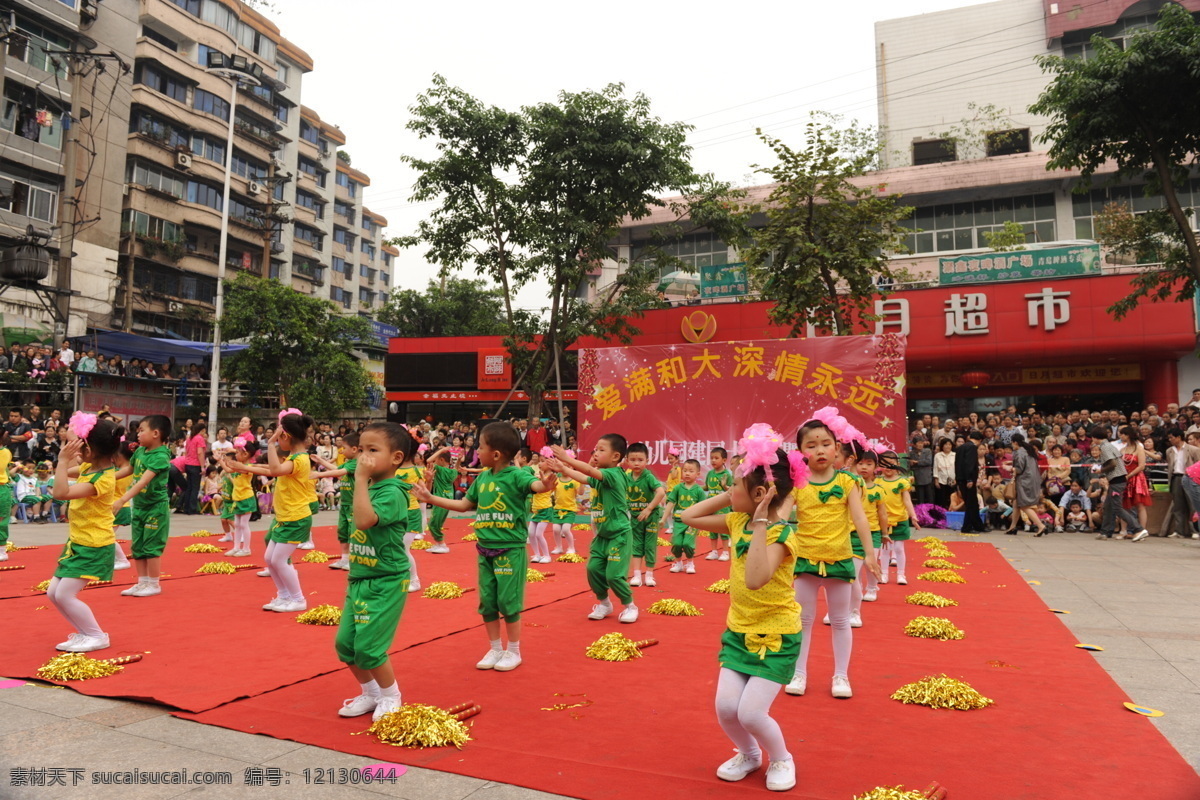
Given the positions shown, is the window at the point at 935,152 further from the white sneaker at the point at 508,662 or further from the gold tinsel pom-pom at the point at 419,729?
the gold tinsel pom-pom at the point at 419,729

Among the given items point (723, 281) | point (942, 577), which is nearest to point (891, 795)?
point (942, 577)

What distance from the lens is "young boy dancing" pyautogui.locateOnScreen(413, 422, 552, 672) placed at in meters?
5.46

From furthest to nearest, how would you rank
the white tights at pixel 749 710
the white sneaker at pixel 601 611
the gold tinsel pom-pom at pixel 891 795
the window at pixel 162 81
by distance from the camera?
the window at pixel 162 81
the white sneaker at pixel 601 611
the white tights at pixel 749 710
the gold tinsel pom-pom at pixel 891 795

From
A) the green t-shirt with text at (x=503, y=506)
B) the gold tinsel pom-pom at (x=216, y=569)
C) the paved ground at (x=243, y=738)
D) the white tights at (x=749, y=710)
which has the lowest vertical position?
the paved ground at (x=243, y=738)

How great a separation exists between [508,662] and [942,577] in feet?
20.7

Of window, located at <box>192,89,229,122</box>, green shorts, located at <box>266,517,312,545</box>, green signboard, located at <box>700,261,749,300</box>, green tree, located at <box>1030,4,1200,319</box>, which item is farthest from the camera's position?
window, located at <box>192,89,229,122</box>

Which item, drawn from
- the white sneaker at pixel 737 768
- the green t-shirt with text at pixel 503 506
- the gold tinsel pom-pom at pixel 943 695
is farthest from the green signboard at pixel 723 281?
the white sneaker at pixel 737 768

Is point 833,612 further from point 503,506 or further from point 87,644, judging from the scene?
point 87,644

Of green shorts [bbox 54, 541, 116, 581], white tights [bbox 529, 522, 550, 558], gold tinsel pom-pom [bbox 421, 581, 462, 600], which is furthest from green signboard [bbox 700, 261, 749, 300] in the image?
green shorts [bbox 54, 541, 116, 581]

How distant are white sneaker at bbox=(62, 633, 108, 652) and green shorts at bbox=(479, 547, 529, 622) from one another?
9.28ft

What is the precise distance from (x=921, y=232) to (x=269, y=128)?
34.3 meters

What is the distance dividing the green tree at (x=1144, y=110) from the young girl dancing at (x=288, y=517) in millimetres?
15065

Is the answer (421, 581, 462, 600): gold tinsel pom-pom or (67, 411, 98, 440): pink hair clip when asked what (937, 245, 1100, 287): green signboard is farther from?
(67, 411, 98, 440): pink hair clip

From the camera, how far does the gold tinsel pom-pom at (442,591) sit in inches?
318
